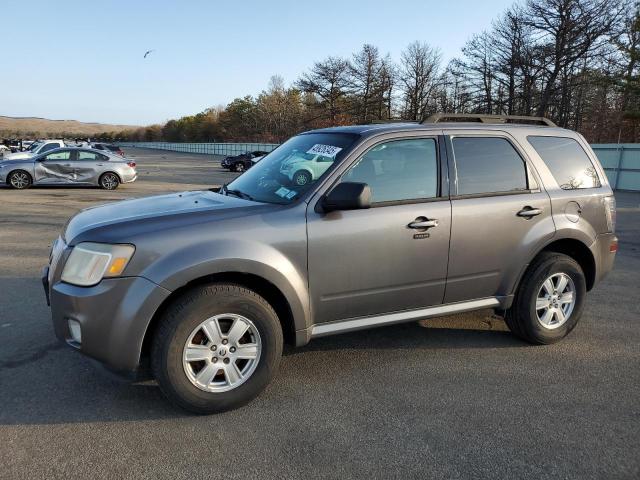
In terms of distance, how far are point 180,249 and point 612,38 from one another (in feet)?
125

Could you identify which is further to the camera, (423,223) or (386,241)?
(423,223)

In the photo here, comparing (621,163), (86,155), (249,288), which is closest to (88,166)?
(86,155)

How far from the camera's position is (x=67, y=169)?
57.2ft

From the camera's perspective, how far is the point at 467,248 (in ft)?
12.9

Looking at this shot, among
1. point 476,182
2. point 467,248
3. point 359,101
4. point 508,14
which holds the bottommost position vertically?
point 467,248

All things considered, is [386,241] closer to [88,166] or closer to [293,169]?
[293,169]

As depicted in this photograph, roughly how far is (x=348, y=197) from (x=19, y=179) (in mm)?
17391

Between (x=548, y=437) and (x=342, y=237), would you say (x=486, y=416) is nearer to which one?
(x=548, y=437)

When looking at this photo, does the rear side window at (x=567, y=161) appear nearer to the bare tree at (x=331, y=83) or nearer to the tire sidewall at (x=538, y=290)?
the tire sidewall at (x=538, y=290)

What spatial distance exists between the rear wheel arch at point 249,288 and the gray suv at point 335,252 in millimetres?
12

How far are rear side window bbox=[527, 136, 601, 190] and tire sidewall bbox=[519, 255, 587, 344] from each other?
69 cm

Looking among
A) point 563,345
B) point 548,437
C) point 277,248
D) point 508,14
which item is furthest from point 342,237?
point 508,14

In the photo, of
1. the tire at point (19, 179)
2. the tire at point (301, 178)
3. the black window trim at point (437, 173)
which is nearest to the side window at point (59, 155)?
the tire at point (19, 179)

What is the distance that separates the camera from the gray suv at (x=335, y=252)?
3.06 metres
